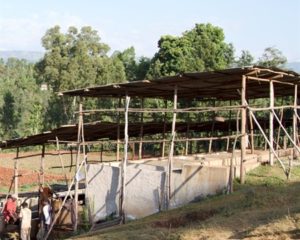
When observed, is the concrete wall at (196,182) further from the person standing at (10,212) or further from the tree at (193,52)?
the tree at (193,52)

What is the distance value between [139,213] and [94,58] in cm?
3032

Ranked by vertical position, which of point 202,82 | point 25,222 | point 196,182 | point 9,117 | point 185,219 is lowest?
point 25,222

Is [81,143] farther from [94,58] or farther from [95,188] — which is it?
[94,58]

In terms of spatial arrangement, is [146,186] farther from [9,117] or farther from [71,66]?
[9,117]

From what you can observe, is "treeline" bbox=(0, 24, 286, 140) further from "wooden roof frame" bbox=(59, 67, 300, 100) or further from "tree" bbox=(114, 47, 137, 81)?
"wooden roof frame" bbox=(59, 67, 300, 100)

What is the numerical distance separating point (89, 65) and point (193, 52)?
8553 millimetres

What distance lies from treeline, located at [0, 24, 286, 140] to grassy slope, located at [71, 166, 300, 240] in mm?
24430

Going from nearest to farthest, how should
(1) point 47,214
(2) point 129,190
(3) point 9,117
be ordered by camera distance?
(1) point 47,214 → (2) point 129,190 → (3) point 9,117

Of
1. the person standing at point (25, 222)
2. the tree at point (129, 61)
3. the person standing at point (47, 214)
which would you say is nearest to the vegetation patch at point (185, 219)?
the person standing at point (25, 222)

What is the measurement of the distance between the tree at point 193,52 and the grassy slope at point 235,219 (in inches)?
936

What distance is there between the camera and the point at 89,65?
41.1m

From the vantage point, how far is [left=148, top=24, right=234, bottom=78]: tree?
3607 centimetres

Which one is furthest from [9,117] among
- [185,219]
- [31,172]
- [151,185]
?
[185,219]

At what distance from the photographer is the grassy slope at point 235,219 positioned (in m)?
7.70
